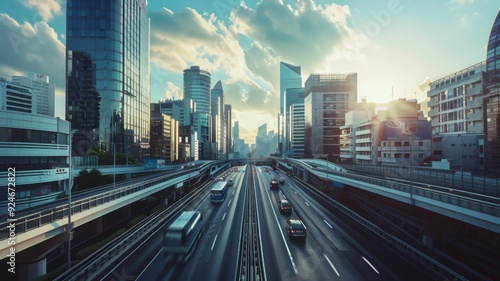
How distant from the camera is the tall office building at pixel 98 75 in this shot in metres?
75.3

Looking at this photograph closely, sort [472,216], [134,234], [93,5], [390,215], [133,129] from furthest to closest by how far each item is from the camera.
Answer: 1. [133,129]
2. [93,5]
3. [390,215]
4. [134,234]
5. [472,216]

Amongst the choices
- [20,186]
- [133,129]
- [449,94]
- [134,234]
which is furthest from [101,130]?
[449,94]

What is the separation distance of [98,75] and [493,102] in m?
122

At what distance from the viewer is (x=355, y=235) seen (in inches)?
1144

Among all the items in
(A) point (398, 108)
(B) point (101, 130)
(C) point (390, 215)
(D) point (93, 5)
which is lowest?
(C) point (390, 215)

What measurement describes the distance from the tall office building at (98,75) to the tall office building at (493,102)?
114 m

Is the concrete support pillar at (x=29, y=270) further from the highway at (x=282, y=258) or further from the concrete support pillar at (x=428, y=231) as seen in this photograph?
the concrete support pillar at (x=428, y=231)

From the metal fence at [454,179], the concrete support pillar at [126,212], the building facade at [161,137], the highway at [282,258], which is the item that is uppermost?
the building facade at [161,137]

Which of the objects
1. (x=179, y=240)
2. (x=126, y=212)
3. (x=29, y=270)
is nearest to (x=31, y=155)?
(x=126, y=212)

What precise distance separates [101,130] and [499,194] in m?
93.9

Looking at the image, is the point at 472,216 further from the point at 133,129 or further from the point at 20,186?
the point at 133,129

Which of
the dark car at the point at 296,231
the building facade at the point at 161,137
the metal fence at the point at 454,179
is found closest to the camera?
the metal fence at the point at 454,179

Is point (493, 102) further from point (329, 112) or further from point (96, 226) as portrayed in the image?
point (96, 226)

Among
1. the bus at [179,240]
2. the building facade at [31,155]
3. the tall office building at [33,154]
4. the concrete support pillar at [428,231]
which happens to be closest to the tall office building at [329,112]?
the concrete support pillar at [428,231]
